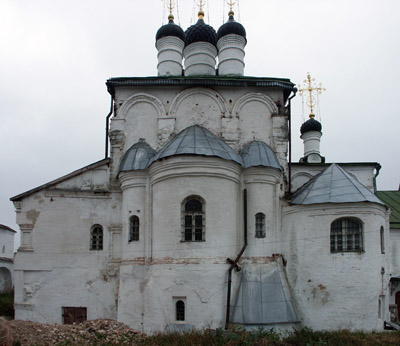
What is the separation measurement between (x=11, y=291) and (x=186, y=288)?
17402mm

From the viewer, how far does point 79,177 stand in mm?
13648

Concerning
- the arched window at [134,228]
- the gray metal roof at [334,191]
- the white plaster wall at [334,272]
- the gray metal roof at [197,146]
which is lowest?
the white plaster wall at [334,272]

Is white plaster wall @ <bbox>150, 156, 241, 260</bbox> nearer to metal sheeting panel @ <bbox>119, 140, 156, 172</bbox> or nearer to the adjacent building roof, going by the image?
metal sheeting panel @ <bbox>119, 140, 156, 172</bbox>

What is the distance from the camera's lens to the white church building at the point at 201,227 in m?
11.1

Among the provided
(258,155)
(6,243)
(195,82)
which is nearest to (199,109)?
(195,82)

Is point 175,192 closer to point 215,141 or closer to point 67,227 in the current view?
Answer: point 215,141

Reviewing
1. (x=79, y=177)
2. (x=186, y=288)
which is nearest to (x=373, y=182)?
(x=186, y=288)

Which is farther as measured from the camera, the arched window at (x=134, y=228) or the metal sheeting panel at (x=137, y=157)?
the metal sheeting panel at (x=137, y=157)

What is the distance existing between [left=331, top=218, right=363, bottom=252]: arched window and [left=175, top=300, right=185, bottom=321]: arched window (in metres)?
4.50

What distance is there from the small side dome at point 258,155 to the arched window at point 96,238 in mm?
5245

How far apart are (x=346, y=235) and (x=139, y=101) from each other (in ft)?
26.1

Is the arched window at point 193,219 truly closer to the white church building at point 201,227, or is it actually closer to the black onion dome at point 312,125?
the white church building at point 201,227

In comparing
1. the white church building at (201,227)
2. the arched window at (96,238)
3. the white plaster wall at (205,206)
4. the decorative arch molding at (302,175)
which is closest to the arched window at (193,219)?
the white church building at (201,227)

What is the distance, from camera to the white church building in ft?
36.4
